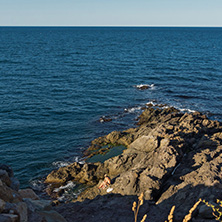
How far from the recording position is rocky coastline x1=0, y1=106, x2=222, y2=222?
17.7m

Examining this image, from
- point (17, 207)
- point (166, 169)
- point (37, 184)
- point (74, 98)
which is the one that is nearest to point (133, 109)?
point (74, 98)

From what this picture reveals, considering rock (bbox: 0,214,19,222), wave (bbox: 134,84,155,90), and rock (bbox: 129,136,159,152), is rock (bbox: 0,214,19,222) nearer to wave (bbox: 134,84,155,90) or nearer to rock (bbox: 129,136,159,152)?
rock (bbox: 129,136,159,152)

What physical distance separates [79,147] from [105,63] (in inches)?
2551

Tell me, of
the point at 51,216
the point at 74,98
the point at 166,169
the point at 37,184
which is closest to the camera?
the point at 51,216

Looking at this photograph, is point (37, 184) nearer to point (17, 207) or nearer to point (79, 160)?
point (79, 160)

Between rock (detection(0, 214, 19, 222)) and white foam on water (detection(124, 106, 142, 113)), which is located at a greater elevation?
rock (detection(0, 214, 19, 222))

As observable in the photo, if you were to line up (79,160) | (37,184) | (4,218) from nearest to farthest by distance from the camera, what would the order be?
(4,218)
(37,184)
(79,160)

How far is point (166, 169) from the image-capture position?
22.5 m

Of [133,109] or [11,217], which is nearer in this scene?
[11,217]

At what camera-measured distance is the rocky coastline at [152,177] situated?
1770 cm

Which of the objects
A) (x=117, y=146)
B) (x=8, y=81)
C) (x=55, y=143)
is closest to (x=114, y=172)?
(x=117, y=146)

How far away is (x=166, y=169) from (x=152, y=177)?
1.88m

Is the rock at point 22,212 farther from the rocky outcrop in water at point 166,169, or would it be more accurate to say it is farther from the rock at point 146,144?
the rock at point 146,144

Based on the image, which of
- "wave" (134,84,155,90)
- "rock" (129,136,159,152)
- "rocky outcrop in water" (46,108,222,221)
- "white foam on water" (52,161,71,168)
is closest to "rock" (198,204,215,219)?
"rocky outcrop in water" (46,108,222,221)
